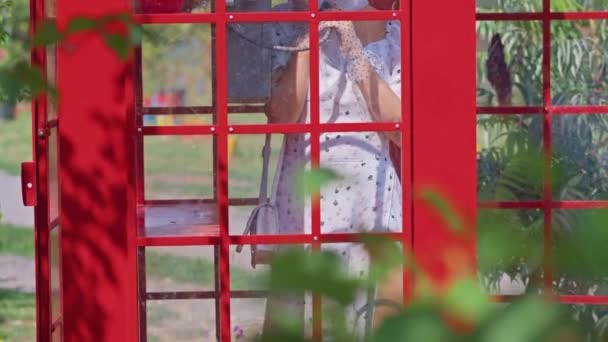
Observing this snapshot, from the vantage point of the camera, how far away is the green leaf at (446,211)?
0.81 m

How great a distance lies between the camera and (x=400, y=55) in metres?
3.57

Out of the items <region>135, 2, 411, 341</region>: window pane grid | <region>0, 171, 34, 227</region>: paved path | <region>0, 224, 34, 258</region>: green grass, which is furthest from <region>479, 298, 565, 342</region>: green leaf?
<region>0, 171, 34, 227</region>: paved path

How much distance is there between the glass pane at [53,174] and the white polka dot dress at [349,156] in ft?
2.23

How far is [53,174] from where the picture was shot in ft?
12.5

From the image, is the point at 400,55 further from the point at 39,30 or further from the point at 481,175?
the point at 39,30

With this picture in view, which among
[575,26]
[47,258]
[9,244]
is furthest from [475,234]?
[9,244]

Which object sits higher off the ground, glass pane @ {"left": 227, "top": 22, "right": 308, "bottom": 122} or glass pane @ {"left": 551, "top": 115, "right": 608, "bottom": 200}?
glass pane @ {"left": 227, "top": 22, "right": 308, "bottom": 122}

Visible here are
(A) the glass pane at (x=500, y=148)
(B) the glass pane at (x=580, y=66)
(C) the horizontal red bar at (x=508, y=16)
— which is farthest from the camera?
(B) the glass pane at (x=580, y=66)

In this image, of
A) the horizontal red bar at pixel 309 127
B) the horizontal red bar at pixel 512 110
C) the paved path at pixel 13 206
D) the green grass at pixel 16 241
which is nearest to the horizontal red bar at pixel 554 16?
the horizontal red bar at pixel 512 110

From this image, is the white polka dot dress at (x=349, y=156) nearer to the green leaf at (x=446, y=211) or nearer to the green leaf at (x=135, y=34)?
the green leaf at (x=135, y=34)

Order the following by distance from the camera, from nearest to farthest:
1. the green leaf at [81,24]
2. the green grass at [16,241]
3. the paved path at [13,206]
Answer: the green leaf at [81,24], the green grass at [16,241], the paved path at [13,206]

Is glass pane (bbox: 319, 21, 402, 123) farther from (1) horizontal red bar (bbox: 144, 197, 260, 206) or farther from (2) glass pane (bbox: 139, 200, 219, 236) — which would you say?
(2) glass pane (bbox: 139, 200, 219, 236)

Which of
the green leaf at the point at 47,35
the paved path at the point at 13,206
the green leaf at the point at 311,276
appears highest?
the green leaf at the point at 47,35

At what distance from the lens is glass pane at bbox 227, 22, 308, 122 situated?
11.8 feet
